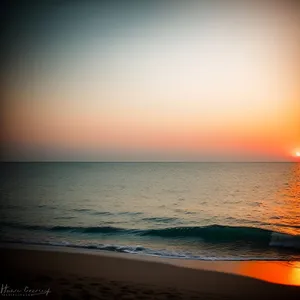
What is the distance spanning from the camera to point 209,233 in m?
11.6

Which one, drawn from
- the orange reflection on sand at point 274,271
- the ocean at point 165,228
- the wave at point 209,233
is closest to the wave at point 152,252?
the ocean at point 165,228

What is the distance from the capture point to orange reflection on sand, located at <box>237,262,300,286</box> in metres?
6.04

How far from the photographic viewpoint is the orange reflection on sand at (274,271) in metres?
6.04

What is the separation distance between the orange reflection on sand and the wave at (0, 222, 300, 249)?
2.68 metres

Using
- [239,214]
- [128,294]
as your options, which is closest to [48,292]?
[128,294]

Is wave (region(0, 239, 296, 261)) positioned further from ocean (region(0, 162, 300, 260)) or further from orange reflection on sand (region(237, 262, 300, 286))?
orange reflection on sand (region(237, 262, 300, 286))

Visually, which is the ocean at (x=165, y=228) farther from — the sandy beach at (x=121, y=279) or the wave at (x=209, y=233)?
the sandy beach at (x=121, y=279)

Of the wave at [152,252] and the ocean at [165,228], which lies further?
the ocean at [165,228]

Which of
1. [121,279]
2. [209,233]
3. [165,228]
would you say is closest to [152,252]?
[121,279]

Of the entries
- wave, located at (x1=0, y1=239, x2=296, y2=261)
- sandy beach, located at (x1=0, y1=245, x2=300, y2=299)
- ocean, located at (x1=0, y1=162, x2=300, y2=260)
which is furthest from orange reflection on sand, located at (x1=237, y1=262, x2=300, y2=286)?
ocean, located at (x1=0, y1=162, x2=300, y2=260)

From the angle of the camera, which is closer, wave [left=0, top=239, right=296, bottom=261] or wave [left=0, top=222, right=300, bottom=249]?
wave [left=0, top=239, right=296, bottom=261]

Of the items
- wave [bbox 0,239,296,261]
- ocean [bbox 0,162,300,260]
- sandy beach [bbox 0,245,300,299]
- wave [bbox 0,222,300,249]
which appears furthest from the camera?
wave [bbox 0,222,300,249]

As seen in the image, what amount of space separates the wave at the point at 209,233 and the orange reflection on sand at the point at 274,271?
2.68 metres

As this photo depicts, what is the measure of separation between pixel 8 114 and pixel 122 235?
5533 millimetres
